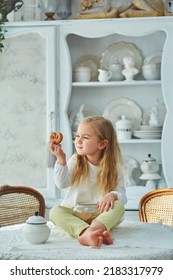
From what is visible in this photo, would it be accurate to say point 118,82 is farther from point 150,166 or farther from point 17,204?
point 17,204

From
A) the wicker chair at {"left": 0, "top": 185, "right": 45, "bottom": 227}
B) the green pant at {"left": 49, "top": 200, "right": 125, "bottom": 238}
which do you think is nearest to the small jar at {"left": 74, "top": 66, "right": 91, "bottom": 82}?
the wicker chair at {"left": 0, "top": 185, "right": 45, "bottom": 227}

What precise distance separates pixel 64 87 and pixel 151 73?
53cm

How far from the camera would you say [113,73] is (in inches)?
149

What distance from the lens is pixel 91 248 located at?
1857mm

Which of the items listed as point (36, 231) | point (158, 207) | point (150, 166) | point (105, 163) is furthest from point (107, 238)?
point (150, 166)

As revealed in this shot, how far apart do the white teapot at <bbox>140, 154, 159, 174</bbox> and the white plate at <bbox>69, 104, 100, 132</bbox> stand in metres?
0.43

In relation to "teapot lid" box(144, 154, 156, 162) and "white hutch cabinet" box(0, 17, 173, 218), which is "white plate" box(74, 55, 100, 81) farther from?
"teapot lid" box(144, 154, 156, 162)

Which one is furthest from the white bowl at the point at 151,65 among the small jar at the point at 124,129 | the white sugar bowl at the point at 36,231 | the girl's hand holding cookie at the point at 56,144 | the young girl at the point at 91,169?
the white sugar bowl at the point at 36,231

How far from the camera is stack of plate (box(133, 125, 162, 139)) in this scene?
3676mm

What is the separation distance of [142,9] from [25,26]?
2.35 ft

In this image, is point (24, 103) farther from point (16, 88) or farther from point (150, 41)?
point (150, 41)

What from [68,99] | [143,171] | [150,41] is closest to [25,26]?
[68,99]
